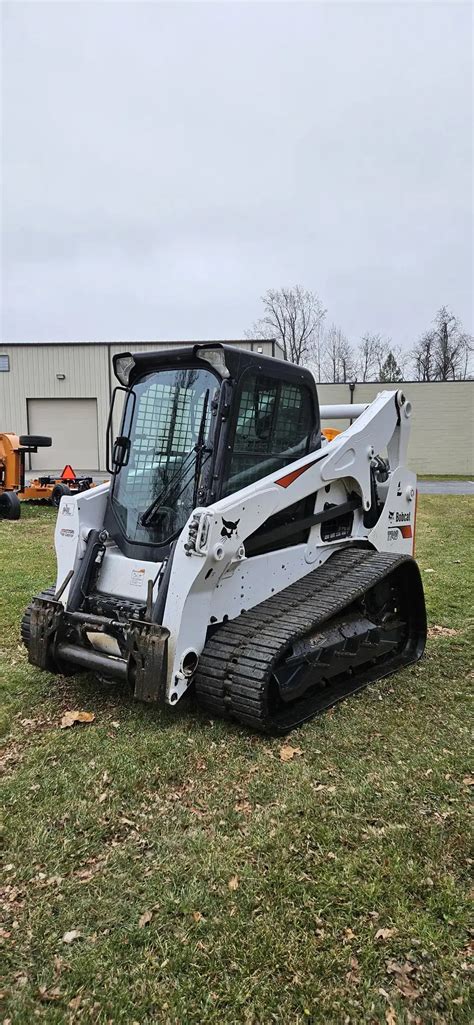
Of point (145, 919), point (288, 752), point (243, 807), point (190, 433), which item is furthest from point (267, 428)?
point (145, 919)

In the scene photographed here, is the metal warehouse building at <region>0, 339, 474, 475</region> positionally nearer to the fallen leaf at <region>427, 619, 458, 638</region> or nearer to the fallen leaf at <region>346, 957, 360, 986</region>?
the fallen leaf at <region>427, 619, 458, 638</region>

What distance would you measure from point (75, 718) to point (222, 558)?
4.66 ft

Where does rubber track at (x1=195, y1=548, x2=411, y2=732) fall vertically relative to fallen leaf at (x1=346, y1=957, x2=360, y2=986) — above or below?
above

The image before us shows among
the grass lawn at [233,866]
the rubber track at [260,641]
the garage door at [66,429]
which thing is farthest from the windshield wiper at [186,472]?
the garage door at [66,429]

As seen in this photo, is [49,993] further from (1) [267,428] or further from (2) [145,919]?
(1) [267,428]

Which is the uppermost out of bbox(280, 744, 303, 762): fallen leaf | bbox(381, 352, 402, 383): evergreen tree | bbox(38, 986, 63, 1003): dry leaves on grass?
bbox(381, 352, 402, 383): evergreen tree

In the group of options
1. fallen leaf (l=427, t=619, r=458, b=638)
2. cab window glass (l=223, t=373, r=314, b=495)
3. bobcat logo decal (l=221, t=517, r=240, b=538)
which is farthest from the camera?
fallen leaf (l=427, t=619, r=458, b=638)

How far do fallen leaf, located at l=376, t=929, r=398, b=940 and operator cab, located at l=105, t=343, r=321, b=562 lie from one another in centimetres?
252

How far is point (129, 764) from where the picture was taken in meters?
3.73

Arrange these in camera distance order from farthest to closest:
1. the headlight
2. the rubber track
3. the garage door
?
the garage door, the headlight, the rubber track

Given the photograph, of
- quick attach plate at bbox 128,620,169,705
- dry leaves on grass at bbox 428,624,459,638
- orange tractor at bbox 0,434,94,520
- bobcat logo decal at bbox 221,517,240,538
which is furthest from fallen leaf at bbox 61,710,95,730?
orange tractor at bbox 0,434,94,520

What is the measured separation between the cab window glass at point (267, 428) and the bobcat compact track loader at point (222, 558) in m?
0.01

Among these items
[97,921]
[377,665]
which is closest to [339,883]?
[97,921]

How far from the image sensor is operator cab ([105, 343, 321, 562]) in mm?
4449
